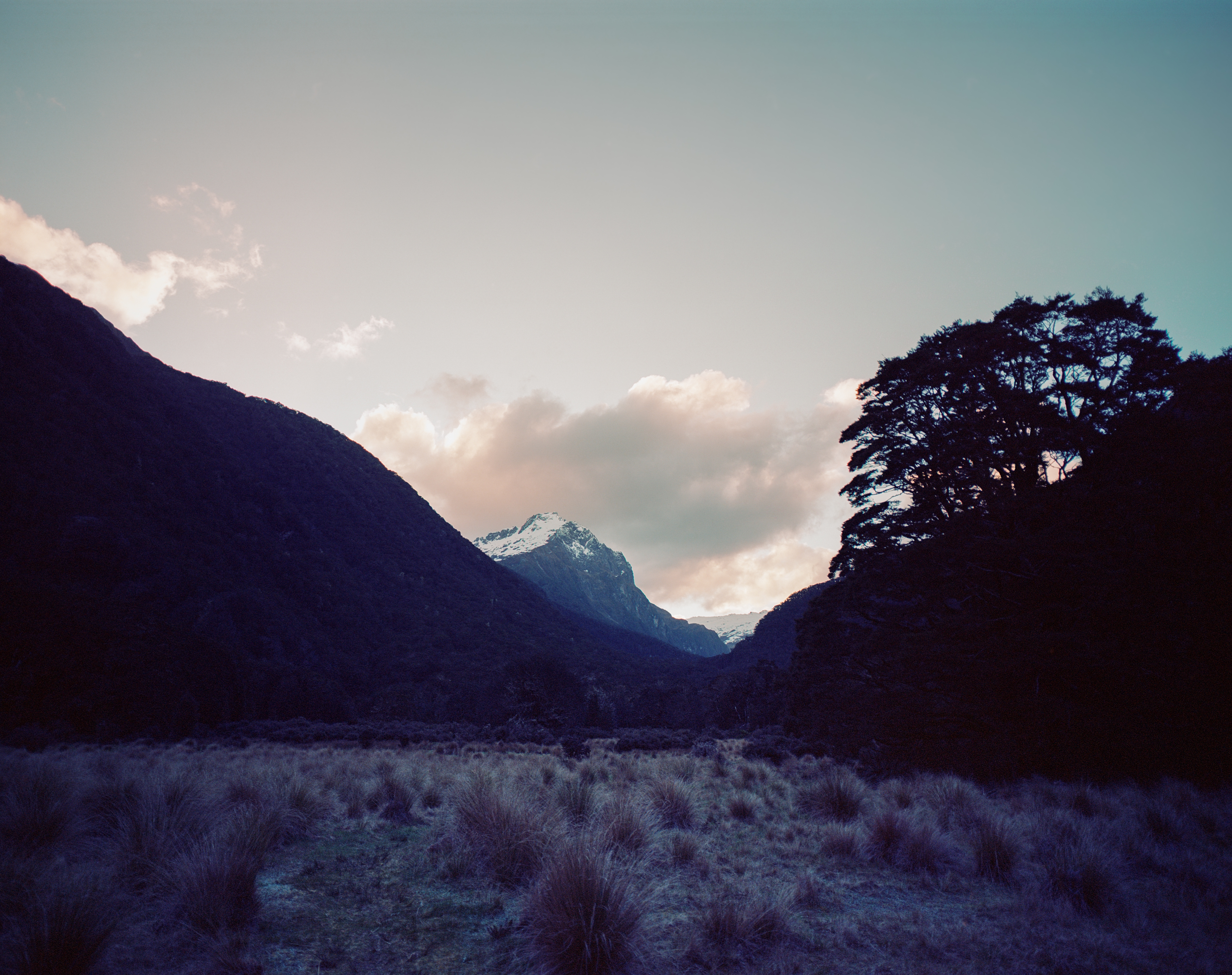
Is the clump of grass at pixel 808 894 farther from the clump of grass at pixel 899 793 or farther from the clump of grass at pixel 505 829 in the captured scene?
the clump of grass at pixel 899 793

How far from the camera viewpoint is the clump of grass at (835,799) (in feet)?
25.3

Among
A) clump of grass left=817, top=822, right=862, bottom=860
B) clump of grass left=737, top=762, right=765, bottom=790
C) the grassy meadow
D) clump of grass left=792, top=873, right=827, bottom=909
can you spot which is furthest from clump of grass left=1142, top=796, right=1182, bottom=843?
clump of grass left=737, top=762, right=765, bottom=790

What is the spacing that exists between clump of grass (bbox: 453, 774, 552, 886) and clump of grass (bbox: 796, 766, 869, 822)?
468cm

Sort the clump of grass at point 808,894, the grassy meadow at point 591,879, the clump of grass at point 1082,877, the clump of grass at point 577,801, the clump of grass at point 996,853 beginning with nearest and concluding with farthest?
the grassy meadow at point 591,879 → the clump of grass at point 1082,877 → the clump of grass at point 808,894 → the clump of grass at point 996,853 → the clump of grass at point 577,801

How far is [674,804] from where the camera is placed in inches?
299

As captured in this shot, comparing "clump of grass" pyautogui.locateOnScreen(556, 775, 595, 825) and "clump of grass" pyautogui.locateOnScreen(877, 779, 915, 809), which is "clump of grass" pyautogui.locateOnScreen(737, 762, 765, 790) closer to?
"clump of grass" pyautogui.locateOnScreen(877, 779, 915, 809)

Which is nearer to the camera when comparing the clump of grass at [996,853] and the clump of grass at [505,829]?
the clump of grass at [505,829]

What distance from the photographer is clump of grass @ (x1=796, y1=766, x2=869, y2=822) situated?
770 centimetres

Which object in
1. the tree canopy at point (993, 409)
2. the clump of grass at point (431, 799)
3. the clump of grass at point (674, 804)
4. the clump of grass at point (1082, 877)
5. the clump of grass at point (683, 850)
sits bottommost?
the clump of grass at point (431, 799)

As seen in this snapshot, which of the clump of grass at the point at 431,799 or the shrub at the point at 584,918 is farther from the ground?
the shrub at the point at 584,918

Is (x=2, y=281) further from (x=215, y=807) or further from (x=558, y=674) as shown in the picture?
(x=215, y=807)

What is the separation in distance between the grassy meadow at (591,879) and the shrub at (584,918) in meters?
0.01

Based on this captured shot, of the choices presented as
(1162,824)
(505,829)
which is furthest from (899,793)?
(505,829)

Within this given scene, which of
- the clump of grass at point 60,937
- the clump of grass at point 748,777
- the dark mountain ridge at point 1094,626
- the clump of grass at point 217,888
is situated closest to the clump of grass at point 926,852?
the clump of grass at point 748,777
